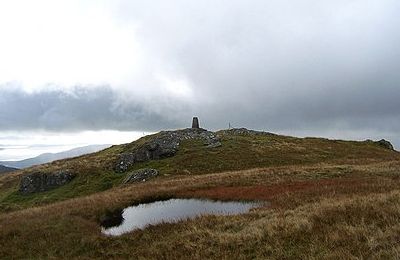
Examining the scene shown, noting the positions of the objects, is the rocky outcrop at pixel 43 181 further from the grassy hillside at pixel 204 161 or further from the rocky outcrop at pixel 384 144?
the rocky outcrop at pixel 384 144

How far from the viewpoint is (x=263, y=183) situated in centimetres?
3972

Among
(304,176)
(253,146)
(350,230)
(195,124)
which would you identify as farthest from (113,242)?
(195,124)

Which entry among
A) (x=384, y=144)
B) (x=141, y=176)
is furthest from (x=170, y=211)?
(x=384, y=144)

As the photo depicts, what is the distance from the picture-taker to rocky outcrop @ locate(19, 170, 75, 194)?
6391 cm

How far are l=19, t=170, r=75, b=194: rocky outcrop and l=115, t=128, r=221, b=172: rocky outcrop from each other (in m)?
8.63

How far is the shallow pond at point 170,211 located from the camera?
1080 inches

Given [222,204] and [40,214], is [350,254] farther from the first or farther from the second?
[40,214]

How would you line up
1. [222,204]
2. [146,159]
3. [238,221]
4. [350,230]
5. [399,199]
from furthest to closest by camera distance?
[146,159] → [222,204] → [238,221] → [399,199] → [350,230]

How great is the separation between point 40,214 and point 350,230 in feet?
88.0

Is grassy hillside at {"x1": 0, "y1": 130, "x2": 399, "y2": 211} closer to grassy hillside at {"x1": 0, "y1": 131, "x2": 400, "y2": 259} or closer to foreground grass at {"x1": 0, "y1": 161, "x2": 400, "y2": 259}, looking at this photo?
grassy hillside at {"x1": 0, "y1": 131, "x2": 400, "y2": 259}

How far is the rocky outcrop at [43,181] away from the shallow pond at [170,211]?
3384cm

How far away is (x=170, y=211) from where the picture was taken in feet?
103

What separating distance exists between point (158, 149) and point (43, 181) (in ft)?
66.5

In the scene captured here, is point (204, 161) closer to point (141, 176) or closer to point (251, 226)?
point (141, 176)
